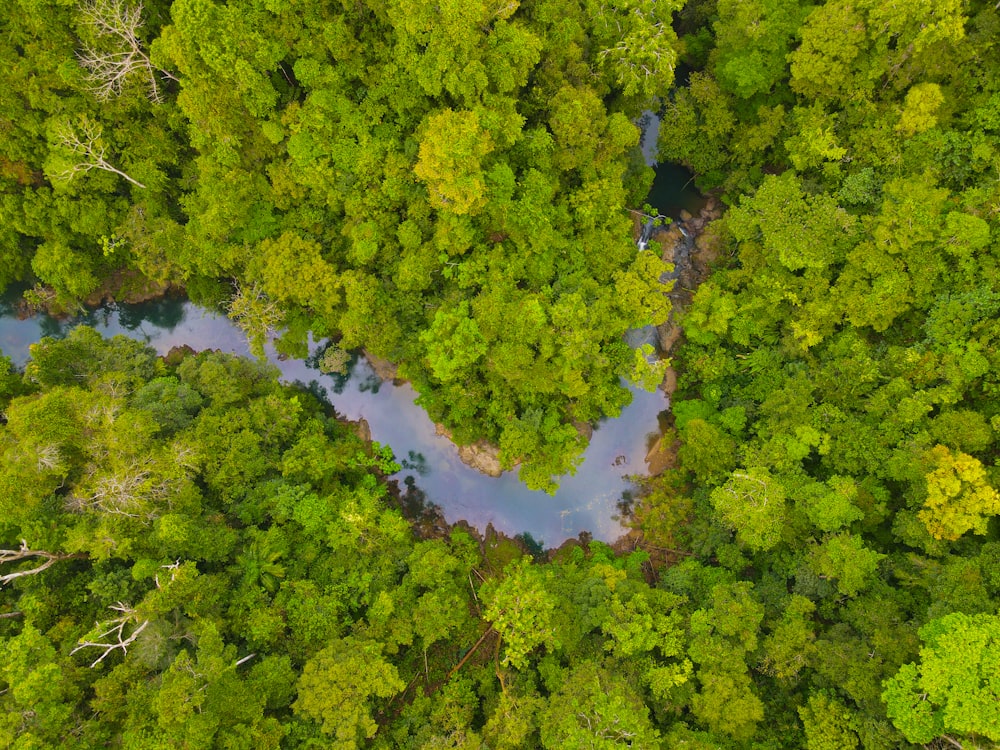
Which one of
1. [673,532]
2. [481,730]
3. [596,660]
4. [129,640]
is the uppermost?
[673,532]

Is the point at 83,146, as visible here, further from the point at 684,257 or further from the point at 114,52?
the point at 684,257

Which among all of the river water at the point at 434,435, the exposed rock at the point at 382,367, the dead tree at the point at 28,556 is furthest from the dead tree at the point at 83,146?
the dead tree at the point at 28,556

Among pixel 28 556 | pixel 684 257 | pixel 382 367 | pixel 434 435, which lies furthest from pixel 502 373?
pixel 28 556

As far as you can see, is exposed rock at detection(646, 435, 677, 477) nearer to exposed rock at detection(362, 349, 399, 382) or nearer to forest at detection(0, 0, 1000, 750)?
forest at detection(0, 0, 1000, 750)

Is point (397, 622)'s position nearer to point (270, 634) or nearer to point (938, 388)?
point (270, 634)

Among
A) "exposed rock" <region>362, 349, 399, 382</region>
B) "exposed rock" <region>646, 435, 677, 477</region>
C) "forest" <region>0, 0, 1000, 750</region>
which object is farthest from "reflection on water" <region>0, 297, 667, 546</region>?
"forest" <region>0, 0, 1000, 750</region>

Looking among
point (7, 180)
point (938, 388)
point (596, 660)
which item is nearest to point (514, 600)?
point (596, 660)
